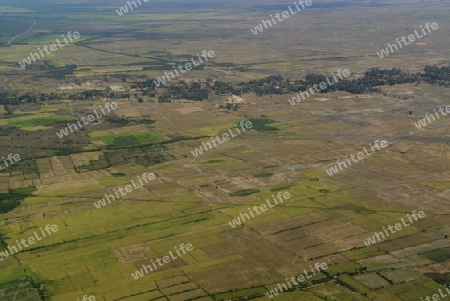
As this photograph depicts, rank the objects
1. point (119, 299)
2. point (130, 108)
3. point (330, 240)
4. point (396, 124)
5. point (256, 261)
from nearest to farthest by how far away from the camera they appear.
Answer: point (119, 299) → point (256, 261) → point (330, 240) → point (396, 124) → point (130, 108)

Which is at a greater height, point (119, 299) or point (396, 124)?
point (119, 299)

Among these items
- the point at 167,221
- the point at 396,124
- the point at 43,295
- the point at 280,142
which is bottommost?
the point at 396,124

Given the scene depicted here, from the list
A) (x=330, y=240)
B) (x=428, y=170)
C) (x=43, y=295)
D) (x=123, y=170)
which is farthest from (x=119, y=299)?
(x=428, y=170)

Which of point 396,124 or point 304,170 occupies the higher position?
point 304,170

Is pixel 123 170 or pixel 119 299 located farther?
pixel 123 170

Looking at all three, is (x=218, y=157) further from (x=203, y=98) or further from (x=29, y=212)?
(x=203, y=98)

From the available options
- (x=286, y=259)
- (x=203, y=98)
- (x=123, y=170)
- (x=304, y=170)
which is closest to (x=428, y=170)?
(x=304, y=170)

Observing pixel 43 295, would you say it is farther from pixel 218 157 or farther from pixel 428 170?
pixel 428 170

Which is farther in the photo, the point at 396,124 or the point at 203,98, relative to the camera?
the point at 203,98

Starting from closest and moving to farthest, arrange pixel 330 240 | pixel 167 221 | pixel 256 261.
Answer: pixel 256 261, pixel 330 240, pixel 167 221

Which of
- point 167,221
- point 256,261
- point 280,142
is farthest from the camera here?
point 280,142
